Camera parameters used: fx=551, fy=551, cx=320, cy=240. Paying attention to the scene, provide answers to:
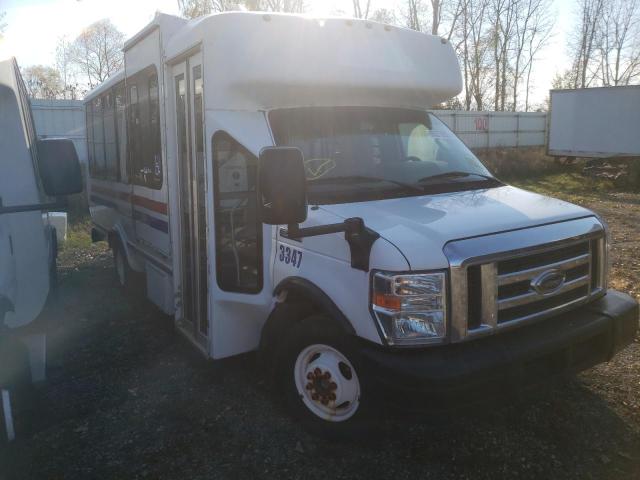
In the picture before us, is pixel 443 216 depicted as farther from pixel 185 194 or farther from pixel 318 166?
pixel 185 194

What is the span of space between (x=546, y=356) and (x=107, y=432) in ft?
9.61

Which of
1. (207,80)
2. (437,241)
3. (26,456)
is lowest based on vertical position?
(26,456)

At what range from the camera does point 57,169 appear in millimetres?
3350

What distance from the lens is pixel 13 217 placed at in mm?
3373

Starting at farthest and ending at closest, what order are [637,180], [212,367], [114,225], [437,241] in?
[637,180], [114,225], [212,367], [437,241]

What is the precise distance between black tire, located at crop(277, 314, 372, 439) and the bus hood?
659 millimetres

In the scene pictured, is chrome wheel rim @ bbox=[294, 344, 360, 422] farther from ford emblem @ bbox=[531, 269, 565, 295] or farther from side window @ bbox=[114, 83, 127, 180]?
side window @ bbox=[114, 83, 127, 180]

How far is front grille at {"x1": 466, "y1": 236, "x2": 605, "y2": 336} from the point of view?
297cm

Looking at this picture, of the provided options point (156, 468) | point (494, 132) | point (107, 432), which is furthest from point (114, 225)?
point (494, 132)

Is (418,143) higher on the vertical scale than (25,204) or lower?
higher

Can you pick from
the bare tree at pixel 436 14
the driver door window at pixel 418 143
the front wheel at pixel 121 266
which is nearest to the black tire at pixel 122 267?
the front wheel at pixel 121 266

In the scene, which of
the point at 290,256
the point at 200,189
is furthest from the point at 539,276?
the point at 200,189

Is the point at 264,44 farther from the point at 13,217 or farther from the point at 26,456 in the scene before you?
the point at 26,456

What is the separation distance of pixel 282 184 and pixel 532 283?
1532 mm
